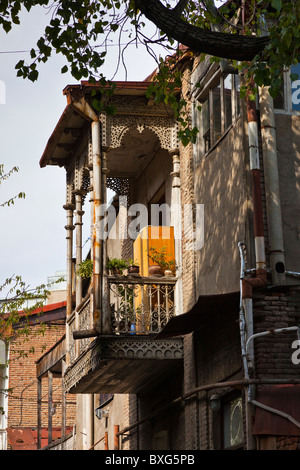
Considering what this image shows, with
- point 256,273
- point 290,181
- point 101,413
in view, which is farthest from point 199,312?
point 101,413

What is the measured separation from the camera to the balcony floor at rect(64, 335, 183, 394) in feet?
49.5

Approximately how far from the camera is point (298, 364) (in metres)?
12.3

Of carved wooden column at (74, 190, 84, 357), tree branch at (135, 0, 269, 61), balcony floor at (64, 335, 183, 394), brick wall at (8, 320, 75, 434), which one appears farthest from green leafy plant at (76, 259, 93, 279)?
brick wall at (8, 320, 75, 434)

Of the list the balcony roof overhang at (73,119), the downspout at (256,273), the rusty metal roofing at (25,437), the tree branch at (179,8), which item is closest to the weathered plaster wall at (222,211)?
the downspout at (256,273)

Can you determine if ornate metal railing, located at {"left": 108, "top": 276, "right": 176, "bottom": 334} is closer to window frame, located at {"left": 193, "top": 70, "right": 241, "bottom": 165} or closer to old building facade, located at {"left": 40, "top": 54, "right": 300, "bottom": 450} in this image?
old building facade, located at {"left": 40, "top": 54, "right": 300, "bottom": 450}

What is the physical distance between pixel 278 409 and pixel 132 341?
4105 mm

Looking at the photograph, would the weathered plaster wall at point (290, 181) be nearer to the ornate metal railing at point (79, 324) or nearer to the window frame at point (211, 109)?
the window frame at point (211, 109)

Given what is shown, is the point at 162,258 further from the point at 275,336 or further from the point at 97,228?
the point at 275,336

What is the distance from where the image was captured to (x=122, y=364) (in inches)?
617

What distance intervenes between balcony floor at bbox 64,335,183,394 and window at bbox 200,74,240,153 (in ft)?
11.3

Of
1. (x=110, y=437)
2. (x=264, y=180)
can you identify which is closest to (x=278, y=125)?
(x=264, y=180)

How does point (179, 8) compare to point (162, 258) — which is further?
point (162, 258)

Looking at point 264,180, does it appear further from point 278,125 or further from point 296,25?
point 296,25

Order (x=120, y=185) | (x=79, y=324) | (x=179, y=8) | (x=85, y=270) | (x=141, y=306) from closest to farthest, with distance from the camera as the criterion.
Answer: (x=179, y=8), (x=141, y=306), (x=85, y=270), (x=79, y=324), (x=120, y=185)
